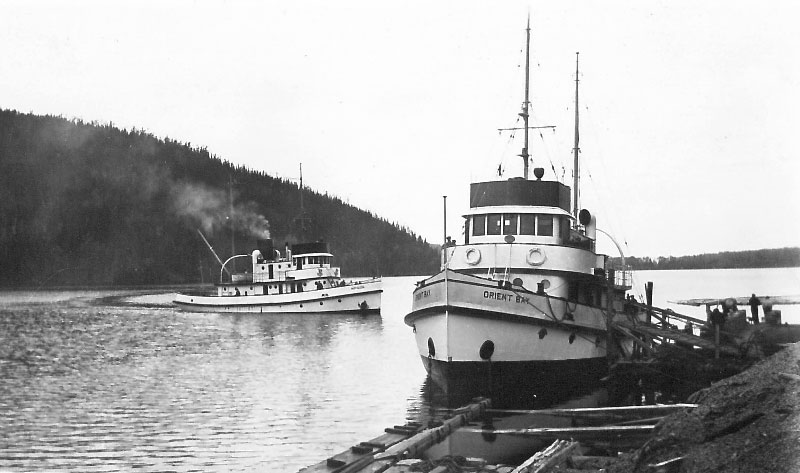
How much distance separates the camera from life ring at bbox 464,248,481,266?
24.1 meters

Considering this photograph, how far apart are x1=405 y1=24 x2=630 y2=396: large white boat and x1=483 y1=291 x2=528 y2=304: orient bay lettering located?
3 centimetres

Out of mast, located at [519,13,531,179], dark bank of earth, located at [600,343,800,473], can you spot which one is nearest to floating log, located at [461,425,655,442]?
dark bank of earth, located at [600,343,800,473]

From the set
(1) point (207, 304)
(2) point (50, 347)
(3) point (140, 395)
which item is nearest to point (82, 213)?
(1) point (207, 304)

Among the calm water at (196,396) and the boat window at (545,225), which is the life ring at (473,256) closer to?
the boat window at (545,225)

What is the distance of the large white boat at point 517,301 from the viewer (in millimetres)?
20953

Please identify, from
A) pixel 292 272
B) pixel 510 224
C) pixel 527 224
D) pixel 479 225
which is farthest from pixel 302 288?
pixel 527 224

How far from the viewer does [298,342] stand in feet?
144

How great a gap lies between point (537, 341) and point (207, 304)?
179ft

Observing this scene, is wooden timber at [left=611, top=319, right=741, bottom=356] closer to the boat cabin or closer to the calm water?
the calm water

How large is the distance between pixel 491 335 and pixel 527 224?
476 cm

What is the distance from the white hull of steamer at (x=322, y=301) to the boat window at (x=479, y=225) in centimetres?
4100

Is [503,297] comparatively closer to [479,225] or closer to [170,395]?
[479,225]

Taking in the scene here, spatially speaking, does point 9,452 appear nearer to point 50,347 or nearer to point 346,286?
point 50,347

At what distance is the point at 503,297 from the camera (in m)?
21.0
